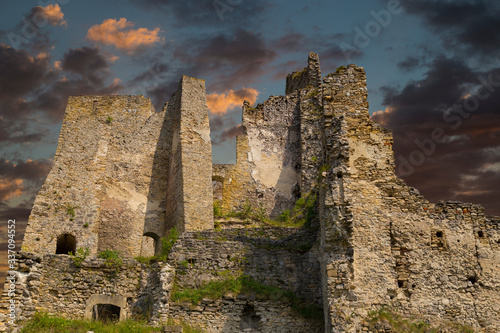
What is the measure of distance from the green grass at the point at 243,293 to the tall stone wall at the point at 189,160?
531 centimetres

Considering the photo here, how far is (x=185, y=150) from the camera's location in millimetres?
21969

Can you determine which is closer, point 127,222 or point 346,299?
point 346,299

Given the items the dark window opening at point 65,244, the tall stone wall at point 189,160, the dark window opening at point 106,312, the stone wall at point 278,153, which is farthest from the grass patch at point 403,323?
the dark window opening at point 65,244

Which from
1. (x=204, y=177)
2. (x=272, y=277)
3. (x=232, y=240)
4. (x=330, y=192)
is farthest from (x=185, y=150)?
(x=330, y=192)

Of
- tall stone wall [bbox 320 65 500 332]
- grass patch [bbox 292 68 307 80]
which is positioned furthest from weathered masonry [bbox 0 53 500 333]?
grass patch [bbox 292 68 307 80]

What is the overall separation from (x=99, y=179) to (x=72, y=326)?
8883mm

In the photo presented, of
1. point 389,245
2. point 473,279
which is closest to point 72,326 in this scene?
point 389,245

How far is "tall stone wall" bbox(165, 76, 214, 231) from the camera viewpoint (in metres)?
20.4

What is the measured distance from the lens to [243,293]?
14.6 metres

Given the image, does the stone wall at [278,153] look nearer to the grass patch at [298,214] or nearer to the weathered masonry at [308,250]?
the grass patch at [298,214]

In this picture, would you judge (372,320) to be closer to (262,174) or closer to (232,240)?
(232,240)

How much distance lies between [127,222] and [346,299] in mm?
12231

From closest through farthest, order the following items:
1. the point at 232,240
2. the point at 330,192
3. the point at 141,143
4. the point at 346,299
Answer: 1. the point at 346,299
2. the point at 330,192
3. the point at 232,240
4. the point at 141,143

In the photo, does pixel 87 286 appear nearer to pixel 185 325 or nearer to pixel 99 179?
pixel 185 325
